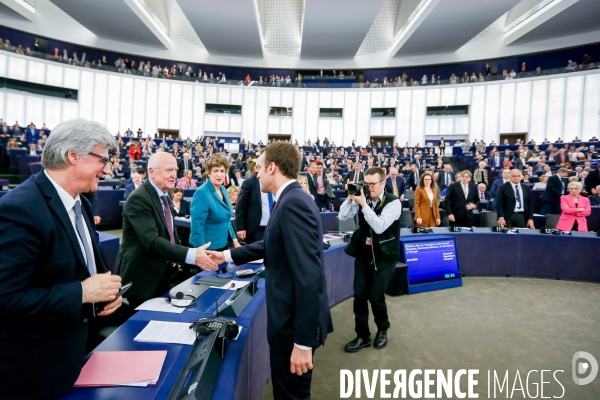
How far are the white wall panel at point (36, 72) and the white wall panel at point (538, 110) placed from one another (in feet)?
96.0

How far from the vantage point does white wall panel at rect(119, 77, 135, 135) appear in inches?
869

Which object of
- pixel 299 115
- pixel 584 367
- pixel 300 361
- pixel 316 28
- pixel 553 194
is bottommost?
pixel 584 367

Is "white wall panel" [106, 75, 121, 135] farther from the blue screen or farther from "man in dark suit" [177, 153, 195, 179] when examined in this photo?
the blue screen

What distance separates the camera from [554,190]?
21.5ft

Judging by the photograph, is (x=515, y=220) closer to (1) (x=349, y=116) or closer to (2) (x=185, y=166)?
(2) (x=185, y=166)

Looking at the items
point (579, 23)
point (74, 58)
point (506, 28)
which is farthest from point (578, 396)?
point (74, 58)

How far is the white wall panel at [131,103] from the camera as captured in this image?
22078 mm

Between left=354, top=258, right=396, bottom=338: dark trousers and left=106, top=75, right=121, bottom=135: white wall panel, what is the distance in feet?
75.8

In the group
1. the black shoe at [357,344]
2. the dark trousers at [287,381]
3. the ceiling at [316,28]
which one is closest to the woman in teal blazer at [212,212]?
the black shoe at [357,344]

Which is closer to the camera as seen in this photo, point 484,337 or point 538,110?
point 484,337

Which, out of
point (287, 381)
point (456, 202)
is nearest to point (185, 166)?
point (456, 202)

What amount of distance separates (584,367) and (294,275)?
2859 mm

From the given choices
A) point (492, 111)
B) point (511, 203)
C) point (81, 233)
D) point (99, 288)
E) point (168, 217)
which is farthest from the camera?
point (492, 111)

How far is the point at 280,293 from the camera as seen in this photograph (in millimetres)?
1430
